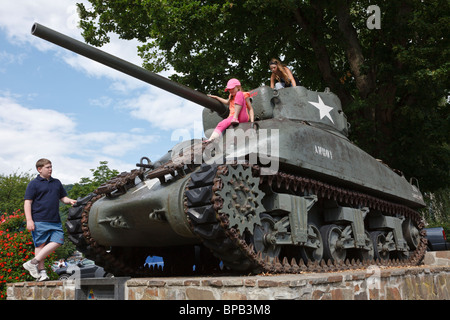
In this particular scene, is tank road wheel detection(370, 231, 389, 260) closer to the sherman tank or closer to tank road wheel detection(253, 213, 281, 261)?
the sherman tank

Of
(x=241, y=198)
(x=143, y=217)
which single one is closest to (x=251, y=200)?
(x=241, y=198)

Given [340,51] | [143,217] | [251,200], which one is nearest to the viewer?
[251,200]

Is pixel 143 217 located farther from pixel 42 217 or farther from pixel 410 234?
pixel 410 234

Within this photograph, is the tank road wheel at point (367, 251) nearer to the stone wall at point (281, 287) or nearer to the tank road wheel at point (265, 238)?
the stone wall at point (281, 287)

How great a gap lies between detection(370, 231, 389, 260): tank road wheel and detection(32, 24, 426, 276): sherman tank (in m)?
0.03

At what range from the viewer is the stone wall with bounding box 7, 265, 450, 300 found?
15.4 feet

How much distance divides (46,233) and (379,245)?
6.40 meters

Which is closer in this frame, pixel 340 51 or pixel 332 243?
pixel 332 243

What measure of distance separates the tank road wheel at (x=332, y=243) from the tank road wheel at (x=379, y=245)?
1.39 meters

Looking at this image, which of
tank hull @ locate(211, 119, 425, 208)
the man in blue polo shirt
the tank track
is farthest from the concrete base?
tank hull @ locate(211, 119, 425, 208)

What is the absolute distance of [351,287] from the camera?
18.6 feet

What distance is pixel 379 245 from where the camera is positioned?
31.4 feet
